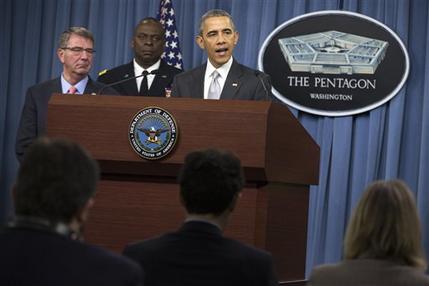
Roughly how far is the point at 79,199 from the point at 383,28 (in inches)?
225

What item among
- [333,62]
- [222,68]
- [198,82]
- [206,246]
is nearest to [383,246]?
[206,246]

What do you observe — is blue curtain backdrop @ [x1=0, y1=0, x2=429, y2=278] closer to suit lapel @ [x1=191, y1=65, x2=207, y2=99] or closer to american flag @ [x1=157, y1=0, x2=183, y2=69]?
american flag @ [x1=157, y1=0, x2=183, y2=69]

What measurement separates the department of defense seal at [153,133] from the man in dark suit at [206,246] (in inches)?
49.5

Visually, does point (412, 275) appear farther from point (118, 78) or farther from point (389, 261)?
point (118, 78)

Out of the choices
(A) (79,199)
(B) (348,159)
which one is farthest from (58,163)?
(B) (348,159)

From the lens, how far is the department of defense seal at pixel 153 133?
383 cm

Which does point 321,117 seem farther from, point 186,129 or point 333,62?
point 186,129

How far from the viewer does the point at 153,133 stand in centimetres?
383

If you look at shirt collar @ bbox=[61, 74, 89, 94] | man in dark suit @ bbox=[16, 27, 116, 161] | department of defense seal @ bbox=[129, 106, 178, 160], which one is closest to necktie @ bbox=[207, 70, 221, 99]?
man in dark suit @ bbox=[16, 27, 116, 161]

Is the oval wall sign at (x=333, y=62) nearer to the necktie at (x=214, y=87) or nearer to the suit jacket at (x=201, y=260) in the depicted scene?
the necktie at (x=214, y=87)

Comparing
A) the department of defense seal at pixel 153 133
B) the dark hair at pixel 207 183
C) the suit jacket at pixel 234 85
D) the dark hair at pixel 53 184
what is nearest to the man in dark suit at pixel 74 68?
the suit jacket at pixel 234 85

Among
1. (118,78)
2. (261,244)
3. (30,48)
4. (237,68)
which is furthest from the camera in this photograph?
(30,48)

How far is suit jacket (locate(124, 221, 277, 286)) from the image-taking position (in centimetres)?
240

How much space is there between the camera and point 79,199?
6.18ft
